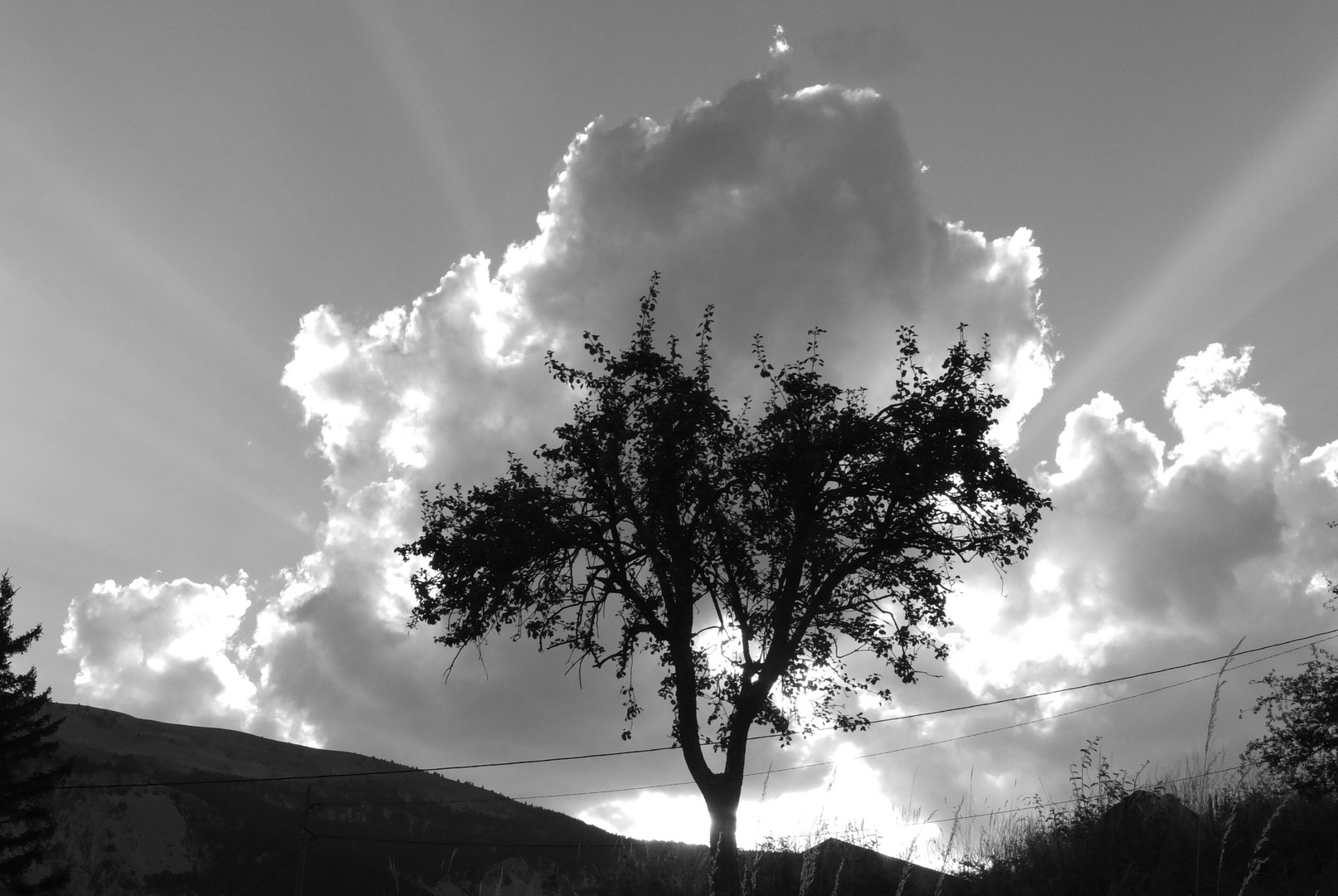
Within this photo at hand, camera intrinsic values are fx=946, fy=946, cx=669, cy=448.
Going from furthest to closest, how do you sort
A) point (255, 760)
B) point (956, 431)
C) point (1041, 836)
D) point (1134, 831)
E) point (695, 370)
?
point (255, 760)
point (695, 370)
point (956, 431)
point (1041, 836)
point (1134, 831)

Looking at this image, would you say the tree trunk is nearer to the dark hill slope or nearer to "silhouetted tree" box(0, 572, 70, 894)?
"silhouetted tree" box(0, 572, 70, 894)

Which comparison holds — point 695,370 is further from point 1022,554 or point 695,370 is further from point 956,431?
point 1022,554

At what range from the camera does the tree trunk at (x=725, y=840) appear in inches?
610

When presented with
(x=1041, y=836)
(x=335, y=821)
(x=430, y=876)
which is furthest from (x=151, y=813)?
(x=1041, y=836)

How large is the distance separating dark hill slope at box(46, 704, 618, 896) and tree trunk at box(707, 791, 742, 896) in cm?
6669

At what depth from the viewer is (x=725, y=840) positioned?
17938mm

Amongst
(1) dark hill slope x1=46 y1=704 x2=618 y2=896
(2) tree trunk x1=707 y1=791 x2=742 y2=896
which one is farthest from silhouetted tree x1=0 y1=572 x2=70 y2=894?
(2) tree trunk x1=707 y1=791 x2=742 y2=896

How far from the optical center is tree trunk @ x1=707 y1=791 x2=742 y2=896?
15497 mm

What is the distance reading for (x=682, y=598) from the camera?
2086cm

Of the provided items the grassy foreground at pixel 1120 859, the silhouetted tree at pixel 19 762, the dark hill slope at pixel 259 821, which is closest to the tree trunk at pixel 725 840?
the grassy foreground at pixel 1120 859

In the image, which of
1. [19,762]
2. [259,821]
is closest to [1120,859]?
[19,762]

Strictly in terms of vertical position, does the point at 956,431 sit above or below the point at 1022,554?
above

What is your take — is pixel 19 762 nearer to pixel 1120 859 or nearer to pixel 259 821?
pixel 1120 859

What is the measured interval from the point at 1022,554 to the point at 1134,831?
9.36 m
